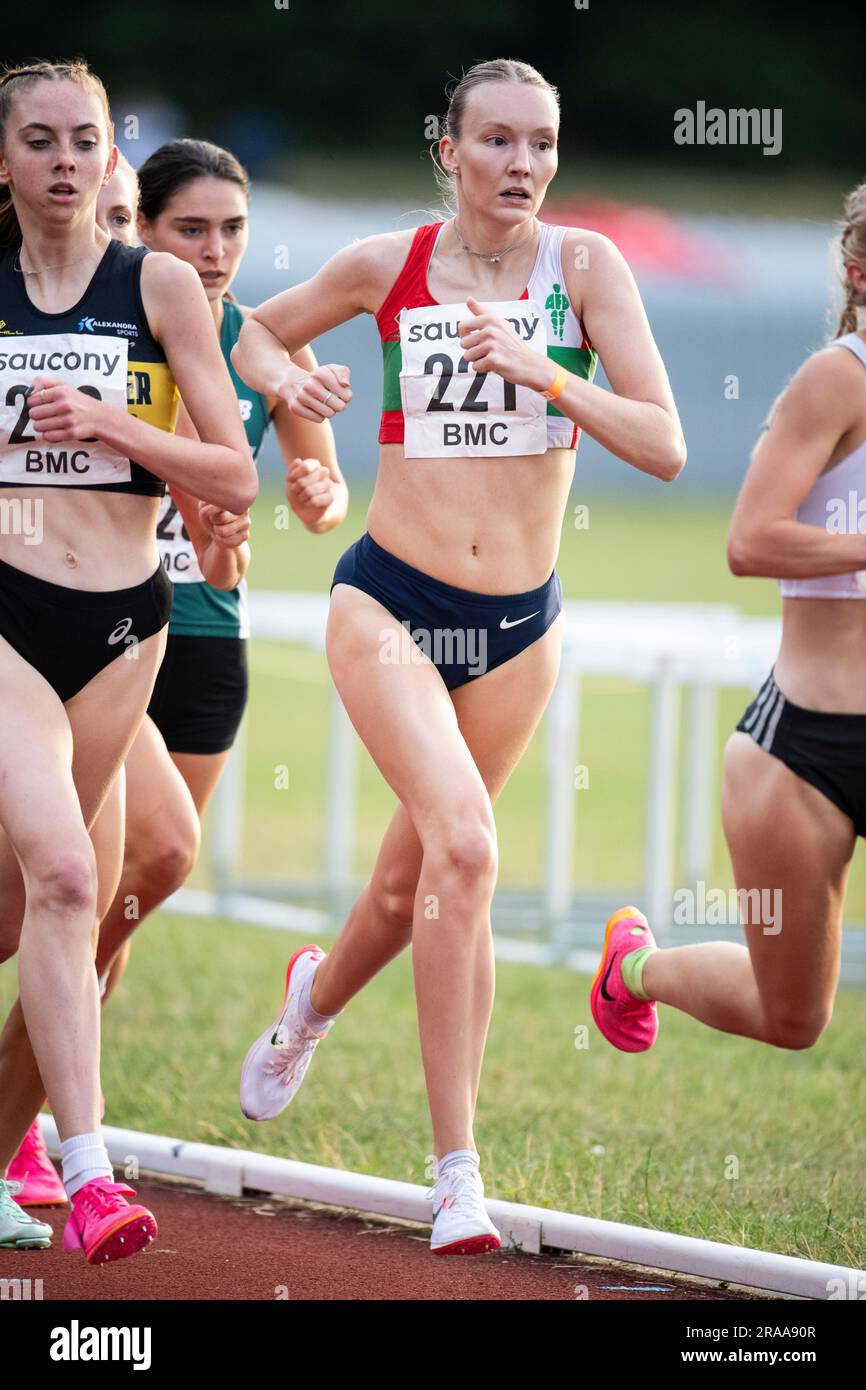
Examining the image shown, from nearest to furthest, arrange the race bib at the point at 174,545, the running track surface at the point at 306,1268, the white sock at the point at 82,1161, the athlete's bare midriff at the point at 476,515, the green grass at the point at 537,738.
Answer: the white sock at the point at 82,1161
the running track surface at the point at 306,1268
the athlete's bare midriff at the point at 476,515
the race bib at the point at 174,545
the green grass at the point at 537,738

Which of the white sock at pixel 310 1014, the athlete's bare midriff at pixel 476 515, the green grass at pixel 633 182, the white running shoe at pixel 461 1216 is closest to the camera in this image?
the white running shoe at pixel 461 1216

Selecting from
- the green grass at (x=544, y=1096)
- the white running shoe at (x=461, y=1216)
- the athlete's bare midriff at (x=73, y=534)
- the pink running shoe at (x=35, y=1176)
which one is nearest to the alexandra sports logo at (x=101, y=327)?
the athlete's bare midriff at (x=73, y=534)

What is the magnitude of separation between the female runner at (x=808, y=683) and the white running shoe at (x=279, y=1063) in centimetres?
133

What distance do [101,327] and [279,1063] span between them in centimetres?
204

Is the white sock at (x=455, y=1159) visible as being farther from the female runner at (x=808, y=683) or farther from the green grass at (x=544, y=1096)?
the green grass at (x=544, y=1096)

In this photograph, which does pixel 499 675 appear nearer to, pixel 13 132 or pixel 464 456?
pixel 464 456

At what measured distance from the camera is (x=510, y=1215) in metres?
5.00

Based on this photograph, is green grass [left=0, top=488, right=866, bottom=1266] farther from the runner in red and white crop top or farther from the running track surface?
the runner in red and white crop top

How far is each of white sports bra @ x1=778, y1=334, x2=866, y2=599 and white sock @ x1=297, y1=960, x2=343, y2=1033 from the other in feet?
5.87

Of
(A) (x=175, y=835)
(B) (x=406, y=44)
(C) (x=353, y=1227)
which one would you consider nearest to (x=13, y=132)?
(A) (x=175, y=835)

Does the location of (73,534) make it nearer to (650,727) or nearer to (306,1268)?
(306,1268)

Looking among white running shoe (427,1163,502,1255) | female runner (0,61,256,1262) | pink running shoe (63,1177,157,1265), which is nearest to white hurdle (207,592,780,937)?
female runner (0,61,256,1262)

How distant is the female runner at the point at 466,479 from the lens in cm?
438

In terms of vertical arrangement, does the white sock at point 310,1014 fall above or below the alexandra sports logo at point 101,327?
below
